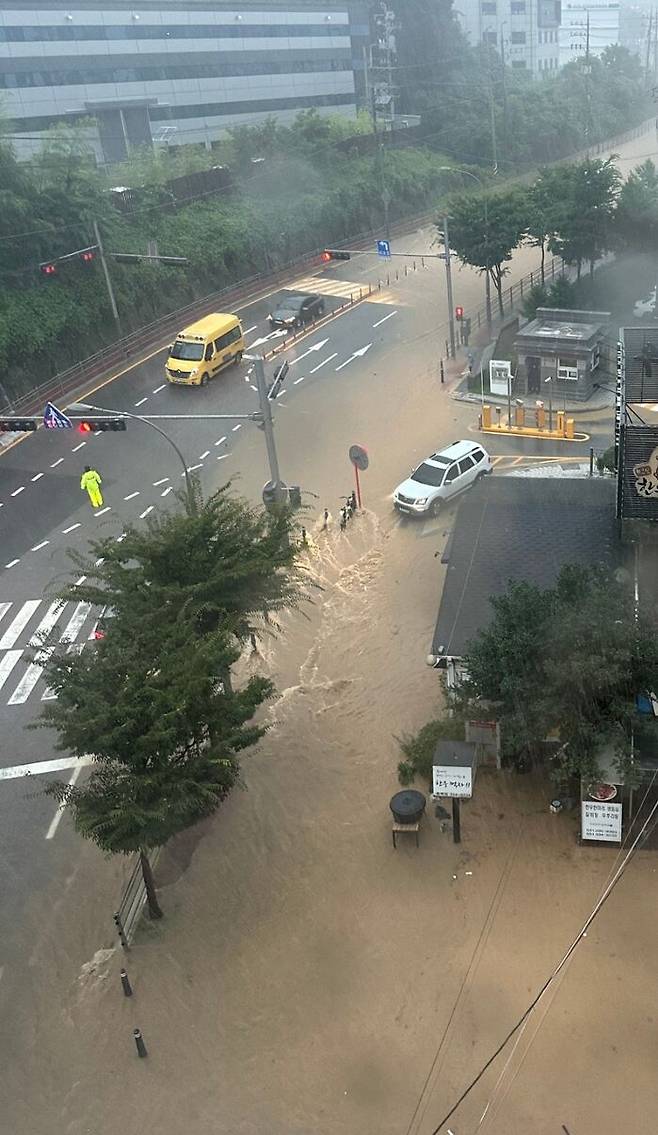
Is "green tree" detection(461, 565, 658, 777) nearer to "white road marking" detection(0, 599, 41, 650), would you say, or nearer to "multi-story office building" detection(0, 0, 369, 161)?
"white road marking" detection(0, 599, 41, 650)

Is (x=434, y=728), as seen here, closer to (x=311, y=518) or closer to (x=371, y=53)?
(x=311, y=518)

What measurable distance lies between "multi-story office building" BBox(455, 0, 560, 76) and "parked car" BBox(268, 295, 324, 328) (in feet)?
228

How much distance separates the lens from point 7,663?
60.4 ft

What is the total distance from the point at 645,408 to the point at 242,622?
334 inches

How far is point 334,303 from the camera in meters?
42.0

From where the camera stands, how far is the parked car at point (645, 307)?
3510 centimetres

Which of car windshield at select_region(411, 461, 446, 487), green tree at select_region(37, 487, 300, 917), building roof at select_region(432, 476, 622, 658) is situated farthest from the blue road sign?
building roof at select_region(432, 476, 622, 658)

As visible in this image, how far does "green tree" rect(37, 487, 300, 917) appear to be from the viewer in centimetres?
1141

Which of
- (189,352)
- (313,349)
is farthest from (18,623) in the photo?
(313,349)

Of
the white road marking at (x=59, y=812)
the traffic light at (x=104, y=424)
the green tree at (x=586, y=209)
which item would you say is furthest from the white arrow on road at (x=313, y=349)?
the white road marking at (x=59, y=812)

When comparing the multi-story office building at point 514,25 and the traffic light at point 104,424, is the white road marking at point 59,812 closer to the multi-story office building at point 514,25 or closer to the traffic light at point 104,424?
the traffic light at point 104,424

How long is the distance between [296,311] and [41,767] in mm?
27415

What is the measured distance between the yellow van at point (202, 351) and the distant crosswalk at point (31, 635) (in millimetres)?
13711

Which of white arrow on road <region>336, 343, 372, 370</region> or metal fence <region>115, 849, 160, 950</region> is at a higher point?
white arrow on road <region>336, 343, 372, 370</region>
